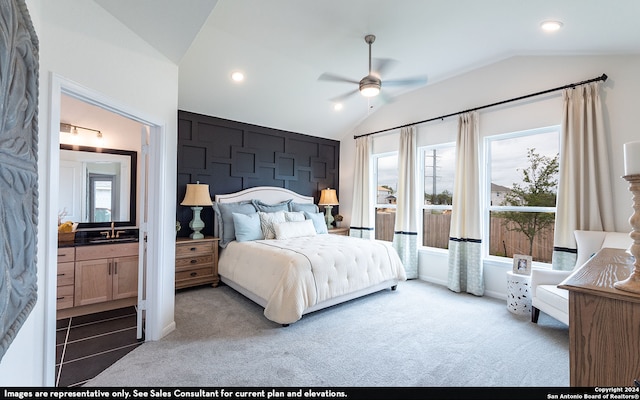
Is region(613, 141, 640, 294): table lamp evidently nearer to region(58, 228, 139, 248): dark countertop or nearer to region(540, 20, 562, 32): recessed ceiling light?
region(540, 20, 562, 32): recessed ceiling light

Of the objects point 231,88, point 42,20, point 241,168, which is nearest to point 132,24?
point 42,20

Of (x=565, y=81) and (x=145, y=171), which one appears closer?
(x=145, y=171)

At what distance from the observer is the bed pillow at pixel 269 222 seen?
4.25 meters

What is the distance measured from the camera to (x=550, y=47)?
3.17 meters

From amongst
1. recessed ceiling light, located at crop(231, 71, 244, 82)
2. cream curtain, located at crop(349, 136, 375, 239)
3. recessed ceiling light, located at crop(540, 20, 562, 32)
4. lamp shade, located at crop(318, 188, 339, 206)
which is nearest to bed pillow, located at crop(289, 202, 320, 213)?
lamp shade, located at crop(318, 188, 339, 206)

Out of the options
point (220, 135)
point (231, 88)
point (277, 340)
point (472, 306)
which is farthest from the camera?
point (220, 135)

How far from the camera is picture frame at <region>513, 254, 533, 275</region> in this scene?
3336 millimetres

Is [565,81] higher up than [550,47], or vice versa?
[550,47]

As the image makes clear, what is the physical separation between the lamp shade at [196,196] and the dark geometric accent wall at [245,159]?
1.03 feet

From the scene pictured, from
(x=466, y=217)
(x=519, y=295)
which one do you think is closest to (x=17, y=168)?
(x=519, y=295)

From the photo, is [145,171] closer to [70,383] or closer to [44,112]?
[44,112]

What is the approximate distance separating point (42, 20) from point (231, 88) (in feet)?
8.59

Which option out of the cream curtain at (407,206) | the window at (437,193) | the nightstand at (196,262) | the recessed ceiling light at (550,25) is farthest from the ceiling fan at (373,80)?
the nightstand at (196,262)

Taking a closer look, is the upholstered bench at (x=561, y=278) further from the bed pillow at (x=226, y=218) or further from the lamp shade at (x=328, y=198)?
the bed pillow at (x=226, y=218)
